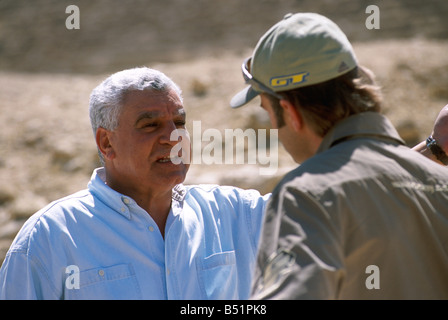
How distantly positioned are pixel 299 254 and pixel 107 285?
1.11 m

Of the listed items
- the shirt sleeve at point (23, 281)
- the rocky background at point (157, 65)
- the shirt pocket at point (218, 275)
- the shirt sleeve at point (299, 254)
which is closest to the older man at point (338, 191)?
the shirt sleeve at point (299, 254)

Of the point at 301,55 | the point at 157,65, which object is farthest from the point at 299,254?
the point at 157,65

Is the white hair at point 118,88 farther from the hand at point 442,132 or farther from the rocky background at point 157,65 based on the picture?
the rocky background at point 157,65

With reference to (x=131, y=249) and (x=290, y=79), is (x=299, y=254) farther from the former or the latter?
(x=131, y=249)

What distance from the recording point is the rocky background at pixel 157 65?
8.09 m

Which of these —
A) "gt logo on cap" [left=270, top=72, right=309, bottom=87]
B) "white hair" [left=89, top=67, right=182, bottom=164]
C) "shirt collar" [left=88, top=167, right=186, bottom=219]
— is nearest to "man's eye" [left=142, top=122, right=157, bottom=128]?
"white hair" [left=89, top=67, right=182, bottom=164]

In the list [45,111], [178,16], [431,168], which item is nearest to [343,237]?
[431,168]

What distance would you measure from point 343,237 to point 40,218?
1359 mm

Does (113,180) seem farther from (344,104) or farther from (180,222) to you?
(344,104)

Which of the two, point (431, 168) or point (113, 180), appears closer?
point (431, 168)

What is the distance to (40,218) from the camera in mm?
2566

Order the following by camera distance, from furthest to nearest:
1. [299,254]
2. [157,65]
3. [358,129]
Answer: [157,65] → [358,129] → [299,254]

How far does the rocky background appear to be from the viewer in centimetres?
809

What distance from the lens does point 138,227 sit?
271cm
